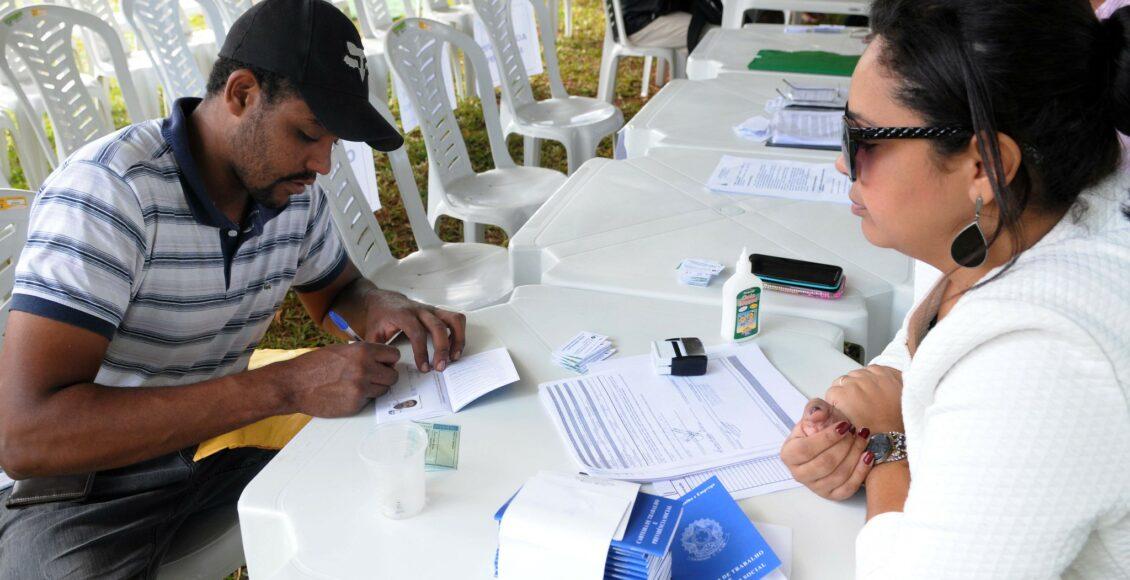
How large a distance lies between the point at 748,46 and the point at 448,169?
132 centimetres

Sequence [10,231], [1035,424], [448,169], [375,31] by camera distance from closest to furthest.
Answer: [1035,424] < [10,231] < [448,169] < [375,31]

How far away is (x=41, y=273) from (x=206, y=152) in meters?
0.35

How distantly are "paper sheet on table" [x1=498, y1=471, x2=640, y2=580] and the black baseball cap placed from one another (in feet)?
2.65

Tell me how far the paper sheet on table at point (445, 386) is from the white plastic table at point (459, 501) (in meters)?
0.02

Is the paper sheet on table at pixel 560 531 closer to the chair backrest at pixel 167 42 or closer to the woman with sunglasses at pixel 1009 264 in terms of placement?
the woman with sunglasses at pixel 1009 264

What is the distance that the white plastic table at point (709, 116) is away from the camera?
247 cm

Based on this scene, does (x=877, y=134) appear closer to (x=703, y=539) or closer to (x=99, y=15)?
(x=703, y=539)

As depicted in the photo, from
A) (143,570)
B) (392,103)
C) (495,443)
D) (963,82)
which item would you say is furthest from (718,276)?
(392,103)

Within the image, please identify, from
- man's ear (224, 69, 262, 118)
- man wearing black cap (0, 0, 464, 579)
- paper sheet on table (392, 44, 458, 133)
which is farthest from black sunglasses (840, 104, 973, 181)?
paper sheet on table (392, 44, 458, 133)

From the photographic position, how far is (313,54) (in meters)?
1.49

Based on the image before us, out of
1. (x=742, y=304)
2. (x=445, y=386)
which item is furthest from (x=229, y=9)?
(x=742, y=304)

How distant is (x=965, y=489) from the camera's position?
80 centimetres

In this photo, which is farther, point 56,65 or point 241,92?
point 56,65

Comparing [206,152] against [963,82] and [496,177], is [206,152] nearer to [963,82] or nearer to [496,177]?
[963,82]
